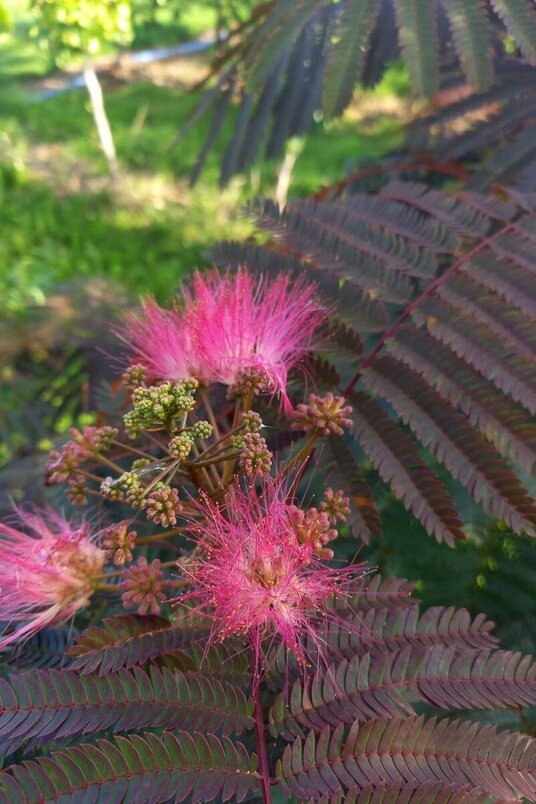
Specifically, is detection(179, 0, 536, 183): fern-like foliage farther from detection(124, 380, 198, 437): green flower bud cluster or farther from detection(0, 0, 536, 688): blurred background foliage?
detection(124, 380, 198, 437): green flower bud cluster

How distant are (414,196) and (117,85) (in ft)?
39.3

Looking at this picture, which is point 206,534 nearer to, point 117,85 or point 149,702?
point 149,702

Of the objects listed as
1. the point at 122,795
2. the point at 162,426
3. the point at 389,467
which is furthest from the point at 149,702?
the point at 389,467

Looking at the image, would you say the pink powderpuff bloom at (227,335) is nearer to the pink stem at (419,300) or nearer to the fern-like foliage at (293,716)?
the pink stem at (419,300)

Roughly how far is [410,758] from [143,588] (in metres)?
0.42

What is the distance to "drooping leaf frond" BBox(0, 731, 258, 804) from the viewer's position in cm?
85

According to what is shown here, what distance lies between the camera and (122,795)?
33.9 inches

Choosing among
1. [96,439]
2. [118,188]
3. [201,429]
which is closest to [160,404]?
[201,429]

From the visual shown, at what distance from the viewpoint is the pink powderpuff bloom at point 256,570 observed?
946mm

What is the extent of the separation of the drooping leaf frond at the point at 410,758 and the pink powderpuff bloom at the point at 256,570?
0.12m

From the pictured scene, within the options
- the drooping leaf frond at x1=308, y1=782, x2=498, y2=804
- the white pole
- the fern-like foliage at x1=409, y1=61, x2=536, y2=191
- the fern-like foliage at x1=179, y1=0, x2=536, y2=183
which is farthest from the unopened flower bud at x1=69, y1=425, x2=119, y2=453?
the white pole

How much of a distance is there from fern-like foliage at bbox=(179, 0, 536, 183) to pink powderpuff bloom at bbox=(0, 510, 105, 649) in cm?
120

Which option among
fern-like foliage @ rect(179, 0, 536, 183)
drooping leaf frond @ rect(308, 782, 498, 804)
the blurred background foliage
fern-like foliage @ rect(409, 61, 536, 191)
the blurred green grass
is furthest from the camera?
the blurred green grass

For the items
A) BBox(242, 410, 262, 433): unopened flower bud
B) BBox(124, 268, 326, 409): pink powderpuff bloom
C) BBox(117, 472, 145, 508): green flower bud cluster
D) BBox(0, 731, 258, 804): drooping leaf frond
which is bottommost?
BBox(0, 731, 258, 804): drooping leaf frond
